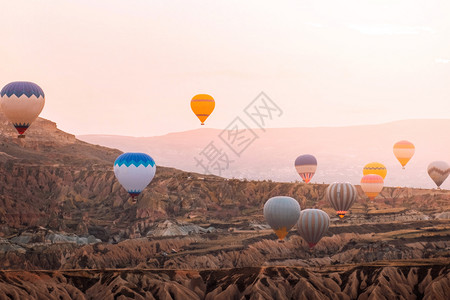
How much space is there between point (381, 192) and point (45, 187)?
224 ft

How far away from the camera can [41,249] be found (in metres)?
A: 137

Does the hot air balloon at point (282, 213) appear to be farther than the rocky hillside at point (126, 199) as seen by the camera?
No

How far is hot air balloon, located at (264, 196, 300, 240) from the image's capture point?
400 ft

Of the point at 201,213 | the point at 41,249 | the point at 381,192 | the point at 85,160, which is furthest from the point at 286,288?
the point at 85,160

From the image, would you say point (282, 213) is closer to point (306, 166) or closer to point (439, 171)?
point (306, 166)

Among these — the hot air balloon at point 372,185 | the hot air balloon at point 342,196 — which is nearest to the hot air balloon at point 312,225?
the hot air balloon at point 342,196

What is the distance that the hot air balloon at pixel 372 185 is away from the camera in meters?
162

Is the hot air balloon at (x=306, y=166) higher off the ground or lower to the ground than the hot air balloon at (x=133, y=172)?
higher

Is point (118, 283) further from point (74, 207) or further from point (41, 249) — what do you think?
point (74, 207)

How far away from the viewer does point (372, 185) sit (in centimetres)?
16175

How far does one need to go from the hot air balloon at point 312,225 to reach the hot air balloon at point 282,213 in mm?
1971

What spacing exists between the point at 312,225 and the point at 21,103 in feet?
153

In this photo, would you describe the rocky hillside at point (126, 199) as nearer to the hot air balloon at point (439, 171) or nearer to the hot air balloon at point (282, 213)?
the hot air balloon at point (439, 171)

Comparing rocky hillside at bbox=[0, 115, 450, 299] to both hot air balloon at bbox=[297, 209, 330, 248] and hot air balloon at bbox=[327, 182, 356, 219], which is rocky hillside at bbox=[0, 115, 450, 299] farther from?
hot air balloon at bbox=[327, 182, 356, 219]
